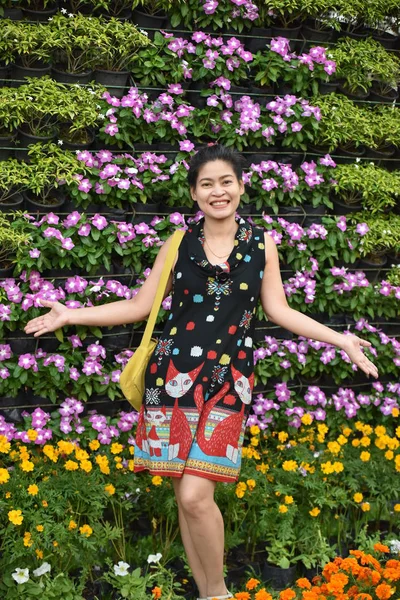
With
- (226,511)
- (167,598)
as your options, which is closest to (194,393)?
(167,598)

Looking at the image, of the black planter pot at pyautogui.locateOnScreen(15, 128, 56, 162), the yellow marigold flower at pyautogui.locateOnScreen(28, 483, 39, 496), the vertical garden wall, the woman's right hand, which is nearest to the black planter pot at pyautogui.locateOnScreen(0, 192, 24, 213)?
the vertical garden wall

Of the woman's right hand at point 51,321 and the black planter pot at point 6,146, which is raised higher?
the black planter pot at point 6,146

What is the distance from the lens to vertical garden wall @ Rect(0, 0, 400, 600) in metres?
3.57

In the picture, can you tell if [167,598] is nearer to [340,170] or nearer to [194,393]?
[194,393]

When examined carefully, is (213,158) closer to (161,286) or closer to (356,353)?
(161,286)

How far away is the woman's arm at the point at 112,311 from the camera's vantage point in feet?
9.94

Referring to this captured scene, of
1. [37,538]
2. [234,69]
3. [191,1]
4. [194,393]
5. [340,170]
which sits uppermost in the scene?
[191,1]

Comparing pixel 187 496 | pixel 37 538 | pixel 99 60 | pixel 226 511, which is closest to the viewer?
pixel 187 496

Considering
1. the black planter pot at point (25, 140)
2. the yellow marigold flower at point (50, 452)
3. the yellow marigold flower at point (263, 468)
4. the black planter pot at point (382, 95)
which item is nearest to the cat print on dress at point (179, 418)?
the yellow marigold flower at point (50, 452)

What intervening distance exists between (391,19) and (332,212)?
117 cm

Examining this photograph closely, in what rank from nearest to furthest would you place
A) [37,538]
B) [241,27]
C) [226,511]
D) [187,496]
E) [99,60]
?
[187,496] → [37,538] → [226,511] → [99,60] → [241,27]

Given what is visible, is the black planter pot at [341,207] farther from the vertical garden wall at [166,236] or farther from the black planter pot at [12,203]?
the black planter pot at [12,203]

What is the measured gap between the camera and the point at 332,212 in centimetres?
473

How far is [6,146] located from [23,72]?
34 centimetres
